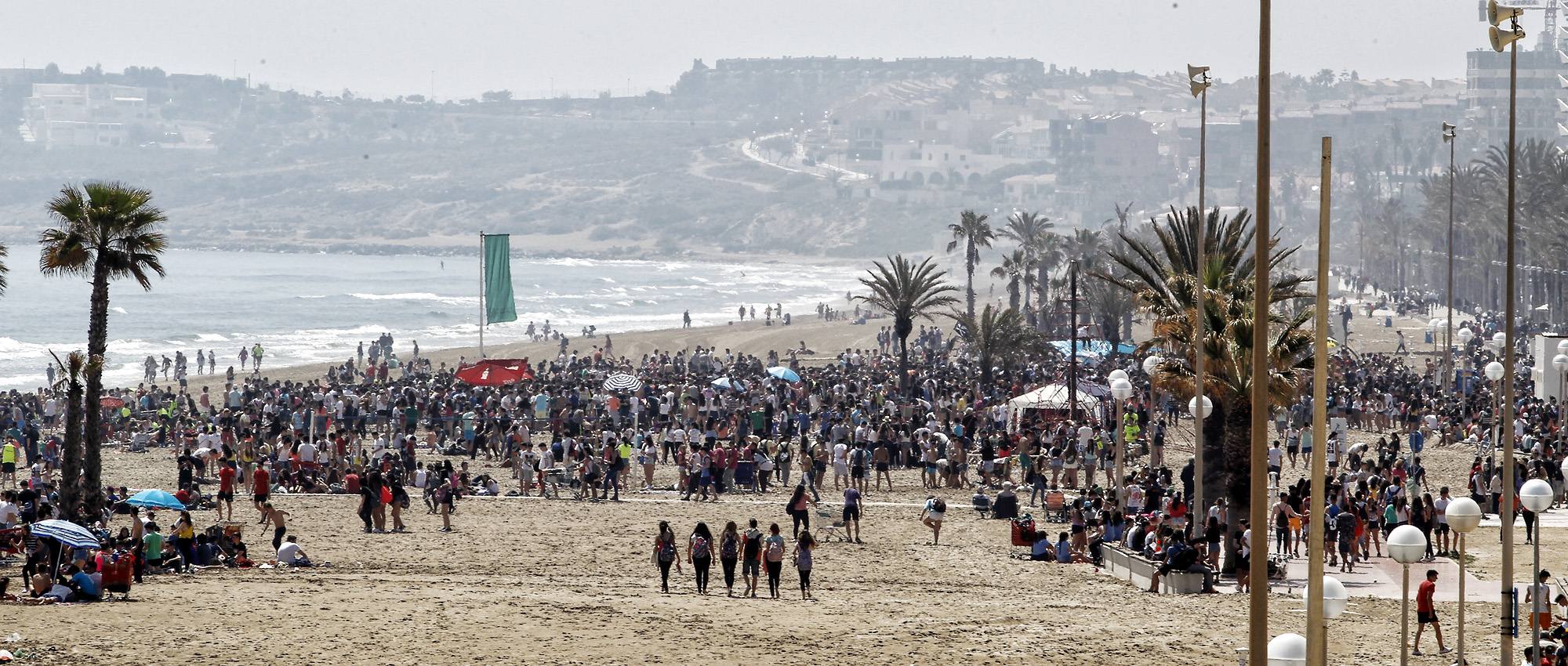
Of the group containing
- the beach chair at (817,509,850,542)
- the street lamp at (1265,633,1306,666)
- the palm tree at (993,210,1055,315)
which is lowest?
the beach chair at (817,509,850,542)

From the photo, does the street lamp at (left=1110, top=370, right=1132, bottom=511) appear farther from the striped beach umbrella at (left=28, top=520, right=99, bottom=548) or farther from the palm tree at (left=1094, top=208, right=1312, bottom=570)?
the striped beach umbrella at (left=28, top=520, right=99, bottom=548)

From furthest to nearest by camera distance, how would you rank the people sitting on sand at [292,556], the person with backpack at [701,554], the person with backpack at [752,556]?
the people sitting on sand at [292,556] → the person with backpack at [701,554] → the person with backpack at [752,556]

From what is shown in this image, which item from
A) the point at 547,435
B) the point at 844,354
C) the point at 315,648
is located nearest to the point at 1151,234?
the point at 844,354

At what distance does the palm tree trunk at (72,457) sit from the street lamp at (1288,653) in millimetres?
15900

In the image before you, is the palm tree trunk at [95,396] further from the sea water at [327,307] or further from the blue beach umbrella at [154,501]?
the sea water at [327,307]

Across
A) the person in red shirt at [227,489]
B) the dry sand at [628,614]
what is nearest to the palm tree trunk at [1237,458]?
the dry sand at [628,614]

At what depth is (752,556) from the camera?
1772 cm

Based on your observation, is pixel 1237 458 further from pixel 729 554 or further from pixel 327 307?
pixel 327 307

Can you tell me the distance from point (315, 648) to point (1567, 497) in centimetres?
1889

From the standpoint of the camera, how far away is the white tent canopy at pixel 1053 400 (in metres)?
32.5

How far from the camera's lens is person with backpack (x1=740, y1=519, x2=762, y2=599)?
17703 millimetres

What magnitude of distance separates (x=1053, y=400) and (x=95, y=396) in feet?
56.5

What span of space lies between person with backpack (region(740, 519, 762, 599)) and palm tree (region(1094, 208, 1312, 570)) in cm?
604

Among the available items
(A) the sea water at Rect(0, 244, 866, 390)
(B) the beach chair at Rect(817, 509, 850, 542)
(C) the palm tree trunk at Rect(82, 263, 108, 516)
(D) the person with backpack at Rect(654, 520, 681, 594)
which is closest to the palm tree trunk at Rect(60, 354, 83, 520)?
(C) the palm tree trunk at Rect(82, 263, 108, 516)
